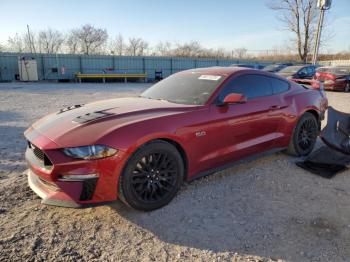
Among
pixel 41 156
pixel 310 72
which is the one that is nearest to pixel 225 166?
pixel 41 156

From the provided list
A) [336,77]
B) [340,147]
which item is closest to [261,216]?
[340,147]

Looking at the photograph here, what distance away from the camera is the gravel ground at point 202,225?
252 cm

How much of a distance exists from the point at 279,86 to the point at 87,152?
10.9 ft

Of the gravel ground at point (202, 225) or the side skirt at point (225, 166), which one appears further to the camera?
the side skirt at point (225, 166)

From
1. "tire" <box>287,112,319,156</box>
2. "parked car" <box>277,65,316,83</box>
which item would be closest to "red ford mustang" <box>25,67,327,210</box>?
"tire" <box>287,112,319,156</box>

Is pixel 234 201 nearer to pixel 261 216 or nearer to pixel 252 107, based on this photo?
pixel 261 216

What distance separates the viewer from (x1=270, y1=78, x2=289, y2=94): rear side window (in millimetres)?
4594

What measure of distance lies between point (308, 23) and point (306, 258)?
4350 centimetres

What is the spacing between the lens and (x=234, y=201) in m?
3.43

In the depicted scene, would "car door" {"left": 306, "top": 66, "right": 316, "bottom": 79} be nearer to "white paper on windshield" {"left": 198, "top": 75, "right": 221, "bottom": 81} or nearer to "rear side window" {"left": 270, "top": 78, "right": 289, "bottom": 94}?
"rear side window" {"left": 270, "top": 78, "right": 289, "bottom": 94}

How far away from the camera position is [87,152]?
2.71m

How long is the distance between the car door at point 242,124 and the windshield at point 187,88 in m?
0.18

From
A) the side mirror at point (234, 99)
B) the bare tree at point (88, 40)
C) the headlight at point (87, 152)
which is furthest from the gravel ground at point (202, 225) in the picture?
the bare tree at point (88, 40)

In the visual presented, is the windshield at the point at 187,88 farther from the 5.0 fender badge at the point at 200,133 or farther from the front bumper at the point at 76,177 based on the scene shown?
the front bumper at the point at 76,177
